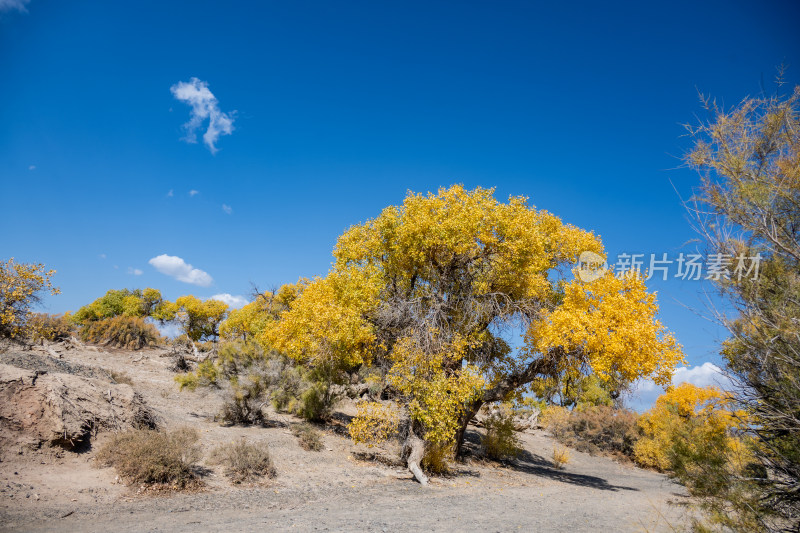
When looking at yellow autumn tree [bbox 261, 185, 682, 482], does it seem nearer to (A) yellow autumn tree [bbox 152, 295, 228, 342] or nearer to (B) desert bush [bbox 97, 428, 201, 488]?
(B) desert bush [bbox 97, 428, 201, 488]

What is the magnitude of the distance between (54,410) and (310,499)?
5168mm

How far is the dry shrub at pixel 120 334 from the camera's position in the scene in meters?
30.7

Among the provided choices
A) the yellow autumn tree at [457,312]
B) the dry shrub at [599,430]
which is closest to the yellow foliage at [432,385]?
the yellow autumn tree at [457,312]

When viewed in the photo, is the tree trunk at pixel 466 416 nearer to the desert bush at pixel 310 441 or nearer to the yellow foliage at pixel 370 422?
the yellow foliage at pixel 370 422

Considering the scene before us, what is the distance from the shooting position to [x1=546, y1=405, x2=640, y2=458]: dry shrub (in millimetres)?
23547

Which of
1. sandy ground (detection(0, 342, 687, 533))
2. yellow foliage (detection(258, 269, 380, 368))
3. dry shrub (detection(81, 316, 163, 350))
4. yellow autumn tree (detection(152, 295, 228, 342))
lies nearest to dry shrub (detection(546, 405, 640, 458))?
sandy ground (detection(0, 342, 687, 533))

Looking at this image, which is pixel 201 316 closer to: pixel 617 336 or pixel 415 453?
pixel 415 453

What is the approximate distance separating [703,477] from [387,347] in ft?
27.9

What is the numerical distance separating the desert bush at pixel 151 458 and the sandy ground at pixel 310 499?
21 cm

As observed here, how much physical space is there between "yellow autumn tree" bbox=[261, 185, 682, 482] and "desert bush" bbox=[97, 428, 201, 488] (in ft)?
13.5

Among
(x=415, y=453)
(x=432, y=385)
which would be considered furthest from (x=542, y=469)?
(x=432, y=385)

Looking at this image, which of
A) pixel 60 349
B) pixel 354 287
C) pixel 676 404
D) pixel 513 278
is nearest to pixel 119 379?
pixel 354 287

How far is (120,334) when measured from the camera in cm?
3098
